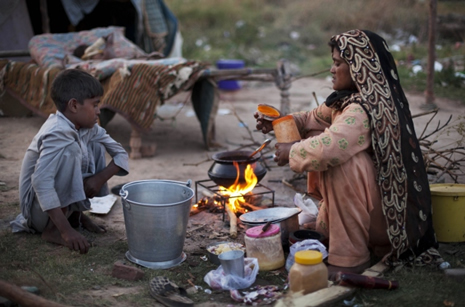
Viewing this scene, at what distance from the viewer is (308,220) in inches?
154

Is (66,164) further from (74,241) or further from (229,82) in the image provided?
(229,82)

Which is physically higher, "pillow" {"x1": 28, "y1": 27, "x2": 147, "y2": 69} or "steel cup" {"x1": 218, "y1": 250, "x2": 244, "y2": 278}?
"pillow" {"x1": 28, "y1": 27, "x2": 147, "y2": 69}

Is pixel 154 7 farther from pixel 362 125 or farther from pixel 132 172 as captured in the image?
pixel 362 125

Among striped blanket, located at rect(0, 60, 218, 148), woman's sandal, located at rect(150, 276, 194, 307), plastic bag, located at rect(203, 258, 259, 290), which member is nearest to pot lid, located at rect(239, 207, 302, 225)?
plastic bag, located at rect(203, 258, 259, 290)

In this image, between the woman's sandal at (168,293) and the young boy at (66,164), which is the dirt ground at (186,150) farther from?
the young boy at (66,164)

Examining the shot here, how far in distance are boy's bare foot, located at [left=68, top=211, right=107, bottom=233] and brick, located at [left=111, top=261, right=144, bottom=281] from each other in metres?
0.81

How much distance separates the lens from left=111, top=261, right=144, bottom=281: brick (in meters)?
3.08

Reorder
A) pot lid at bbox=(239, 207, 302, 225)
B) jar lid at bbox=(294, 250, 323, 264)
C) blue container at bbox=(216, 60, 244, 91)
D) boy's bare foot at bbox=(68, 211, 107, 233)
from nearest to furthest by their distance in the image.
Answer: jar lid at bbox=(294, 250, 323, 264), pot lid at bbox=(239, 207, 302, 225), boy's bare foot at bbox=(68, 211, 107, 233), blue container at bbox=(216, 60, 244, 91)

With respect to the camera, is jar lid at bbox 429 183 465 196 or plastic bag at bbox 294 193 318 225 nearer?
jar lid at bbox 429 183 465 196

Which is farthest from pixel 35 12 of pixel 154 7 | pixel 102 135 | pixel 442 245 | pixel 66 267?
pixel 442 245

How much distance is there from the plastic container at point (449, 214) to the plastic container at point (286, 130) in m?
1.02

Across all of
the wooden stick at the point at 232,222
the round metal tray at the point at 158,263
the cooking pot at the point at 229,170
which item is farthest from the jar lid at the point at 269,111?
the round metal tray at the point at 158,263

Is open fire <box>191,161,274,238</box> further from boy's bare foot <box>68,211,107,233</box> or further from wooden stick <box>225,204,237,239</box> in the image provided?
boy's bare foot <box>68,211,107,233</box>

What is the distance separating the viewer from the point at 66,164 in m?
3.39
